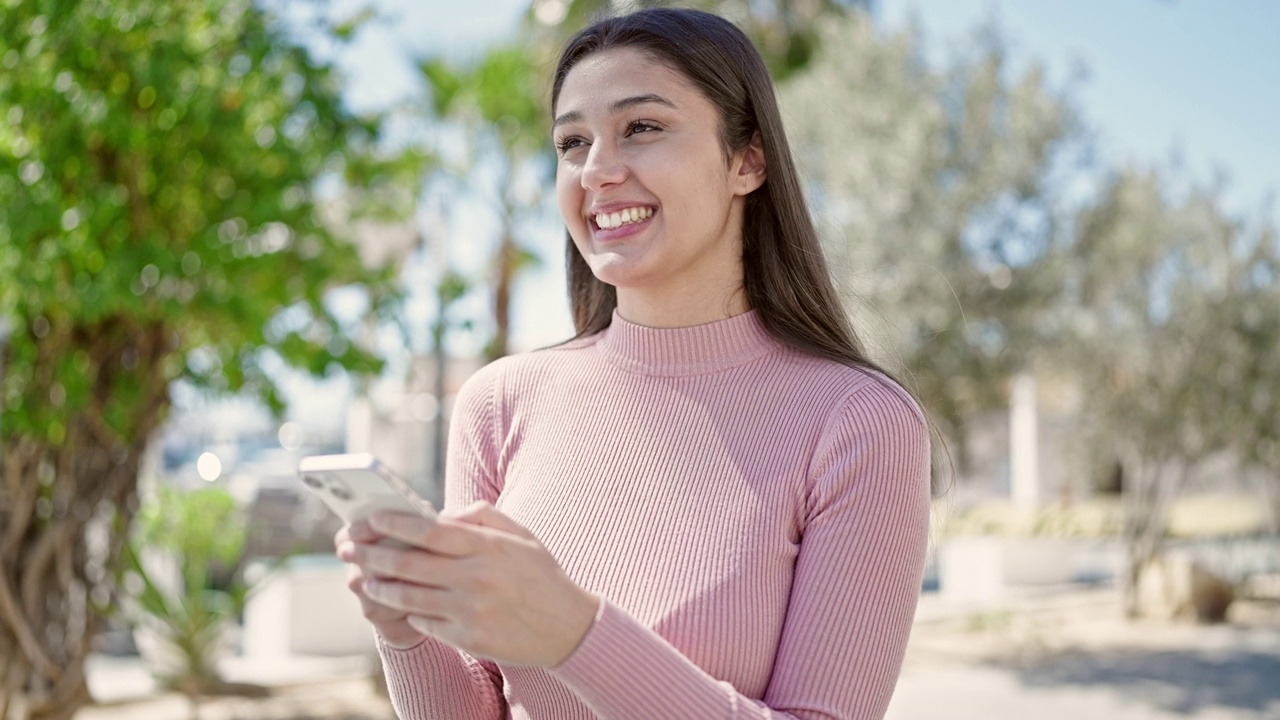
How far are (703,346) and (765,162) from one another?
285 millimetres

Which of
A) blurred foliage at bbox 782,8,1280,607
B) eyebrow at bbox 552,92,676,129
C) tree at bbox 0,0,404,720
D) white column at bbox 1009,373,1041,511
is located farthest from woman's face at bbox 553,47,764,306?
white column at bbox 1009,373,1041,511

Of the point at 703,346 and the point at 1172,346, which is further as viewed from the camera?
the point at 1172,346

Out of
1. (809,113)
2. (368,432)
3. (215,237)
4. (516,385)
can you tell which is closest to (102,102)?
(215,237)

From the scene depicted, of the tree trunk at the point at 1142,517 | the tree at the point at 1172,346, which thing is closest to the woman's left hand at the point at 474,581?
the tree at the point at 1172,346

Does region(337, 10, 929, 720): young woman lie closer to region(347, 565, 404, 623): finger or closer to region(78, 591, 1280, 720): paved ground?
region(347, 565, 404, 623): finger

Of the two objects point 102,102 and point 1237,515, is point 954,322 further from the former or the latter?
point 1237,515

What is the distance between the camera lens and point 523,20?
10.3 meters

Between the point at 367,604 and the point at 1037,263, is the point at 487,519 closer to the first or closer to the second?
the point at 367,604

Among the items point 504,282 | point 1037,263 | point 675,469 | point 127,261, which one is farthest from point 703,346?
point 1037,263

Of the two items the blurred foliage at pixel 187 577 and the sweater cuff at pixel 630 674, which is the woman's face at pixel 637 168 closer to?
the sweater cuff at pixel 630 674

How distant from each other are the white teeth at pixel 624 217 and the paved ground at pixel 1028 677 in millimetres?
6690

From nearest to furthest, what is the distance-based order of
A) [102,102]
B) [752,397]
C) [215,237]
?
[752,397], [102,102], [215,237]

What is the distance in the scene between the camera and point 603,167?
1.57 m

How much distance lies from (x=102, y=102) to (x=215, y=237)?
798mm
